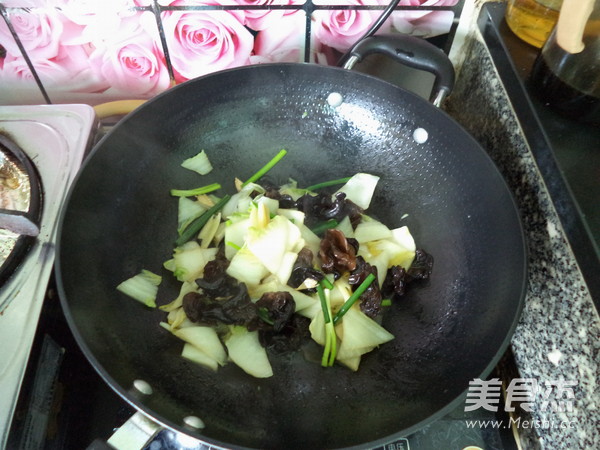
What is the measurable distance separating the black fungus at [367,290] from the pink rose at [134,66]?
0.59m

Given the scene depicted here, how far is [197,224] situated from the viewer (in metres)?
0.88

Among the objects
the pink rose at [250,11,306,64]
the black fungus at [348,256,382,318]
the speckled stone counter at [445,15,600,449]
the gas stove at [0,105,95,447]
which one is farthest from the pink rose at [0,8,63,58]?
the speckled stone counter at [445,15,600,449]

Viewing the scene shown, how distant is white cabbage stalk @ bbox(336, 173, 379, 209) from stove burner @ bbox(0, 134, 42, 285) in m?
→ 0.56

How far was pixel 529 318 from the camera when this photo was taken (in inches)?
31.7

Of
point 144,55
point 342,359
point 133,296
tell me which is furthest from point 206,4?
point 342,359

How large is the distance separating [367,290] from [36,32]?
81 cm

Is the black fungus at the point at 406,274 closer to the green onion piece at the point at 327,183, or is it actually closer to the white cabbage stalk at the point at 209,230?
the green onion piece at the point at 327,183

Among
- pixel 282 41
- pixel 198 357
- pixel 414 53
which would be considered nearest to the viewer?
pixel 198 357

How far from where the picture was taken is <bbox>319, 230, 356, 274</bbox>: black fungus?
0.80 metres

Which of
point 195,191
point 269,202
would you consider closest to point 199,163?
point 195,191

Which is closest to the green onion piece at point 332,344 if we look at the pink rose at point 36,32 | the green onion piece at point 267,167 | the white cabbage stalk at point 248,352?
the white cabbage stalk at point 248,352

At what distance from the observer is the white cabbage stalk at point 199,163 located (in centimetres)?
91

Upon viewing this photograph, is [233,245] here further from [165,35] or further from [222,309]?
[165,35]

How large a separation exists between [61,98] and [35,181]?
318mm
